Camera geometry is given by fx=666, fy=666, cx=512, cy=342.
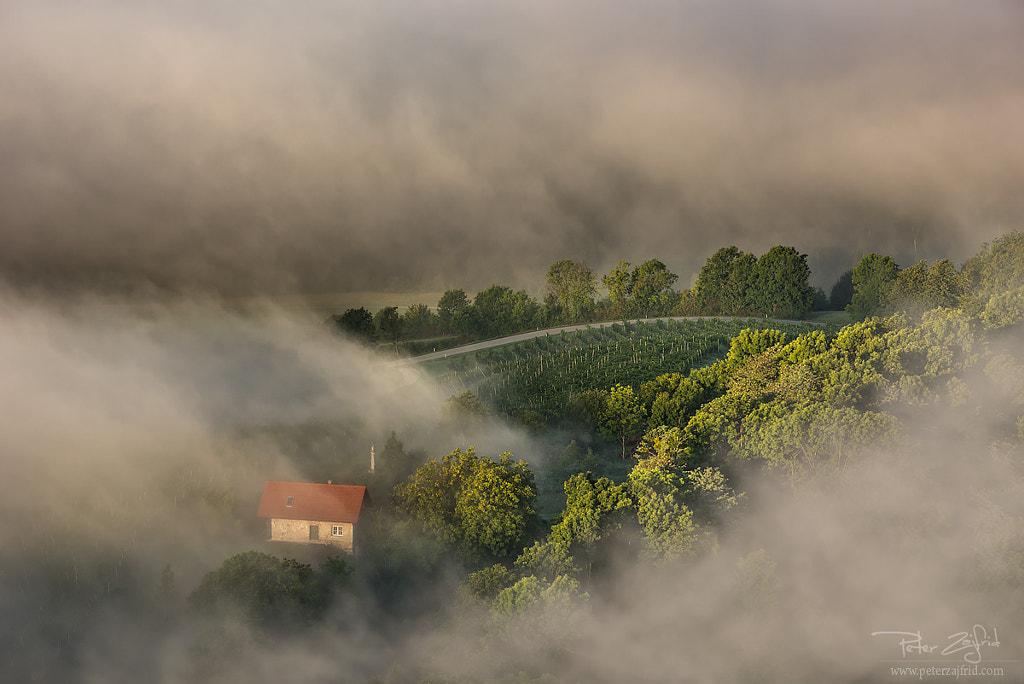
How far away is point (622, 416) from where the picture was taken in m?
63.0

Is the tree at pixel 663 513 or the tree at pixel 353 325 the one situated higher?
the tree at pixel 353 325

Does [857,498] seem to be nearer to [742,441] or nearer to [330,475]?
[742,441]

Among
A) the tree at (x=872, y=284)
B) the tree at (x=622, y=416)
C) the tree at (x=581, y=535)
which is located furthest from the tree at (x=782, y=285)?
the tree at (x=581, y=535)

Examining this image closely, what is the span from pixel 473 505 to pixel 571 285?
83.7 metres

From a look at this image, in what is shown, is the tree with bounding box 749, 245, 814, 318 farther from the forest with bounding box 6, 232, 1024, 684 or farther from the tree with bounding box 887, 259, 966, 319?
the forest with bounding box 6, 232, 1024, 684

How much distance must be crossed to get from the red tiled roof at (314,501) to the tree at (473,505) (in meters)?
2.85

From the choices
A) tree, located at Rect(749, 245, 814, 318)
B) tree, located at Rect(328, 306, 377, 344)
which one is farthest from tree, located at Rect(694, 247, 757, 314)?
tree, located at Rect(328, 306, 377, 344)

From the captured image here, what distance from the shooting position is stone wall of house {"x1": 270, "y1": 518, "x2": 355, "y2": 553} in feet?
148

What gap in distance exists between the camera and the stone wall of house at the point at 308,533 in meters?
45.2

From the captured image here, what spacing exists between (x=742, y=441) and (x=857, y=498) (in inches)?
322

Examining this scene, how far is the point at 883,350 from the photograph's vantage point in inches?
2152

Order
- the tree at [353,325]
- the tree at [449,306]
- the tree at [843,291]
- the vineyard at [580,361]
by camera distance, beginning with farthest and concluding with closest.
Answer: the tree at [843,291] < the tree at [449,306] < the tree at [353,325] < the vineyard at [580,361]

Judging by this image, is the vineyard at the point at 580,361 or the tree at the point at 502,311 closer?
the vineyard at the point at 580,361

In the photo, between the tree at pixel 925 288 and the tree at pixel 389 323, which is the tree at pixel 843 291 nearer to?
the tree at pixel 925 288
